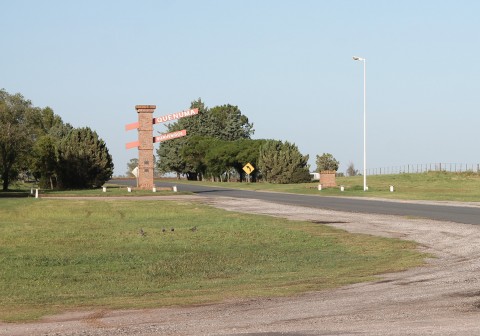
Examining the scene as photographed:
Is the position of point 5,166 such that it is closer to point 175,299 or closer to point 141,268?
point 141,268

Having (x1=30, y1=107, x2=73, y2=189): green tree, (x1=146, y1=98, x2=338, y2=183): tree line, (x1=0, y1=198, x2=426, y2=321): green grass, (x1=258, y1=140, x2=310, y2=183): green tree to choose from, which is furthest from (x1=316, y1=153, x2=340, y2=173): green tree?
(x1=0, y1=198, x2=426, y2=321): green grass

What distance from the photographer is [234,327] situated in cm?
1005

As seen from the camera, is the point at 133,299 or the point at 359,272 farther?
the point at 359,272

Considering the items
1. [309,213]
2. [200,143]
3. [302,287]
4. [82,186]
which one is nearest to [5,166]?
[82,186]

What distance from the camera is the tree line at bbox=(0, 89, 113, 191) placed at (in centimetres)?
8168

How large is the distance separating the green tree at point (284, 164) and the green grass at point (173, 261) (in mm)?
76390

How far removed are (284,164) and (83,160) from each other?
31.8 meters

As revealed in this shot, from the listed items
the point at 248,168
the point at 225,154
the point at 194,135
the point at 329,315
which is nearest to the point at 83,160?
the point at 248,168

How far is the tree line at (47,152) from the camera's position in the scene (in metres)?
81.7

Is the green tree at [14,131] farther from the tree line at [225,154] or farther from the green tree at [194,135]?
the green tree at [194,135]

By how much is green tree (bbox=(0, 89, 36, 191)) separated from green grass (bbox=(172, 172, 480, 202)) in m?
24.6

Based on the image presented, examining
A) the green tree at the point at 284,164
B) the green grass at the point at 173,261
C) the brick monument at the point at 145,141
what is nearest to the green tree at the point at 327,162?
the green tree at the point at 284,164

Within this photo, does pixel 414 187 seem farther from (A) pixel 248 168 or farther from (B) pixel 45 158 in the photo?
(B) pixel 45 158

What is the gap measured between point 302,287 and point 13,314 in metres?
4.83
